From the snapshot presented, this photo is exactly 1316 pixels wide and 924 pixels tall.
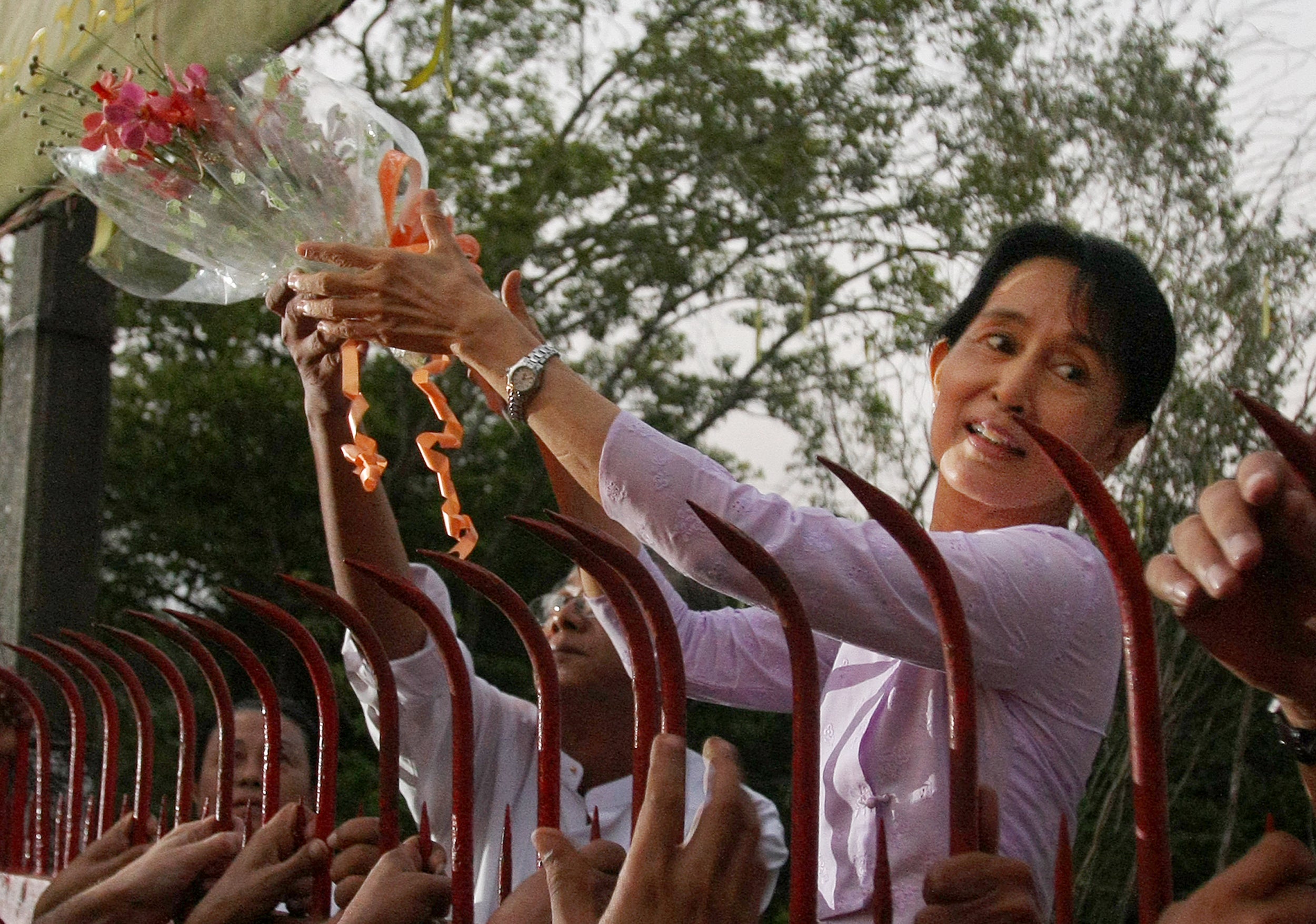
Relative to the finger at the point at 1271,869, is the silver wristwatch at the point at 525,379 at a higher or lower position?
higher

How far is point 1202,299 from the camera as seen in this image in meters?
6.04

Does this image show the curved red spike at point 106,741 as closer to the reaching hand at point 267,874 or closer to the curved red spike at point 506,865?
the reaching hand at point 267,874

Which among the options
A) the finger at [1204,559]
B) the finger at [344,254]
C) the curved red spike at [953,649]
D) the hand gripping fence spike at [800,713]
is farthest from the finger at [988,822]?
the finger at [344,254]

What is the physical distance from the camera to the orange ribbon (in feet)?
6.68

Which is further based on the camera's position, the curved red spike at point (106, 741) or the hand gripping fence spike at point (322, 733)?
the curved red spike at point (106, 741)

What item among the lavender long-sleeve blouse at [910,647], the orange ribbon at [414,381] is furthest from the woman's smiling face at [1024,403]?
the orange ribbon at [414,381]

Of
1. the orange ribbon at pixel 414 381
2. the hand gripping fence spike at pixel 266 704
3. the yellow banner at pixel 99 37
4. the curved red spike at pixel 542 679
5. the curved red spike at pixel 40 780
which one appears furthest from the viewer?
the curved red spike at pixel 40 780

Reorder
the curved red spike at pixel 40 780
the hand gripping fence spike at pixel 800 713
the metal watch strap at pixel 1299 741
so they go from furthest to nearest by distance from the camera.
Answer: the curved red spike at pixel 40 780 → the hand gripping fence spike at pixel 800 713 → the metal watch strap at pixel 1299 741

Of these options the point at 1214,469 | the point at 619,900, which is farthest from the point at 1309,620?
the point at 1214,469

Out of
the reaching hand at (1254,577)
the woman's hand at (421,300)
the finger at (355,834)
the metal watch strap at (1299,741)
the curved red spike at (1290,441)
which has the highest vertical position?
the woman's hand at (421,300)

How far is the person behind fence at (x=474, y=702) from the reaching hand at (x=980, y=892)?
0.43m

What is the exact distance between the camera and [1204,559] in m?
0.86

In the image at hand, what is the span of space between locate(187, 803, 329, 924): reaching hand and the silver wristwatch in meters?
0.59

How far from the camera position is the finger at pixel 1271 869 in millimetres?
879
